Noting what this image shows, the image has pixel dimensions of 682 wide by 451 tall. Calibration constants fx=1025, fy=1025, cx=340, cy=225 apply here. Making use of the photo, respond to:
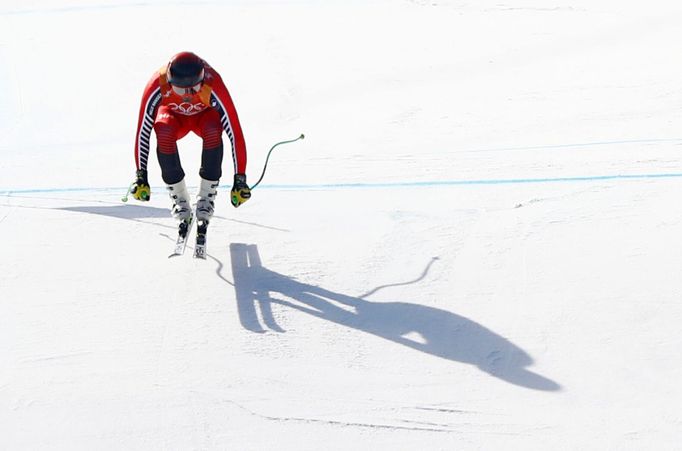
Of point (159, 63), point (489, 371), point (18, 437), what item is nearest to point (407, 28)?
point (159, 63)

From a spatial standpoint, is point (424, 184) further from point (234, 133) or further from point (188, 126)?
point (188, 126)

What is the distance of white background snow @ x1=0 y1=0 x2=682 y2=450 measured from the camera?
4418mm

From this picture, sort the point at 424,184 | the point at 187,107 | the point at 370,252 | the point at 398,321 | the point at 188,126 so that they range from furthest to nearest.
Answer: the point at 424,184
the point at 370,252
the point at 188,126
the point at 187,107
the point at 398,321

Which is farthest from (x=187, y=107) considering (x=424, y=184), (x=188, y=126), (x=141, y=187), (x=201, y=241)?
(x=424, y=184)

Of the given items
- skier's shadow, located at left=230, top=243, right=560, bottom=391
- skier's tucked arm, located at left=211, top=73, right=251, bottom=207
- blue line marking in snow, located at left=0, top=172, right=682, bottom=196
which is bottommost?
skier's shadow, located at left=230, top=243, right=560, bottom=391

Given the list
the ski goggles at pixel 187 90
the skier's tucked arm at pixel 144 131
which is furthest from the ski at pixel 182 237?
the ski goggles at pixel 187 90

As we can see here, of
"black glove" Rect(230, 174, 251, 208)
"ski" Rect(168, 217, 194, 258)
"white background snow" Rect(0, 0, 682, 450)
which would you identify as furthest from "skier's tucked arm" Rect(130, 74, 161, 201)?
"black glove" Rect(230, 174, 251, 208)

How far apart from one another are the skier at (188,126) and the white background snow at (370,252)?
1.27ft

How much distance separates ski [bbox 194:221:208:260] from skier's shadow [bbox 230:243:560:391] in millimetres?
192

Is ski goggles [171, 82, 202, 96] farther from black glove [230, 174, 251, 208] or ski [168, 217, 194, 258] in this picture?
ski [168, 217, 194, 258]

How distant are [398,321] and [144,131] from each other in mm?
1831

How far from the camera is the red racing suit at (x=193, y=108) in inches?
219

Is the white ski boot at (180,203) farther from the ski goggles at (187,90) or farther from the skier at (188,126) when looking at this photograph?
the ski goggles at (187,90)

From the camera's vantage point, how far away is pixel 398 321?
520cm
